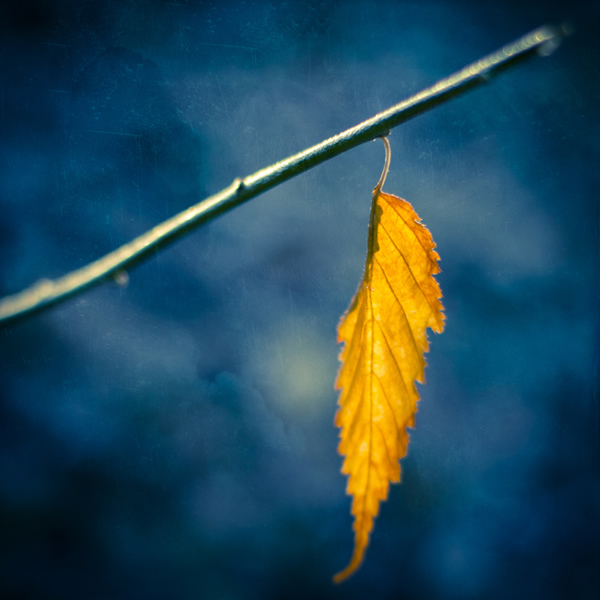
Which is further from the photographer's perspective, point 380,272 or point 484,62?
point 380,272

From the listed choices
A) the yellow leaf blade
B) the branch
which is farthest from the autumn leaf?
the branch

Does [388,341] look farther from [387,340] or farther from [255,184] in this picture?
[255,184]

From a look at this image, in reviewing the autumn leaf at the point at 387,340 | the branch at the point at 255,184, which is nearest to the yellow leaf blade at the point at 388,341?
the autumn leaf at the point at 387,340

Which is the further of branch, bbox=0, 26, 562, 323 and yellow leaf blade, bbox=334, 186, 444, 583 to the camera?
yellow leaf blade, bbox=334, 186, 444, 583

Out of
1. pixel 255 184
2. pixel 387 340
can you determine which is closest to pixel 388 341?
pixel 387 340

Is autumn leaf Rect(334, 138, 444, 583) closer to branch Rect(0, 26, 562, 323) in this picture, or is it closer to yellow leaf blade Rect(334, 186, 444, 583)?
yellow leaf blade Rect(334, 186, 444, 583)

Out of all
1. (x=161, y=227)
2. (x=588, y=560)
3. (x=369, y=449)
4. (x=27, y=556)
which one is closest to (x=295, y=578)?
(x=27, y=556)

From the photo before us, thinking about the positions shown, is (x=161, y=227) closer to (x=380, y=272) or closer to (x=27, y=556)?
(x=380, y=272)
